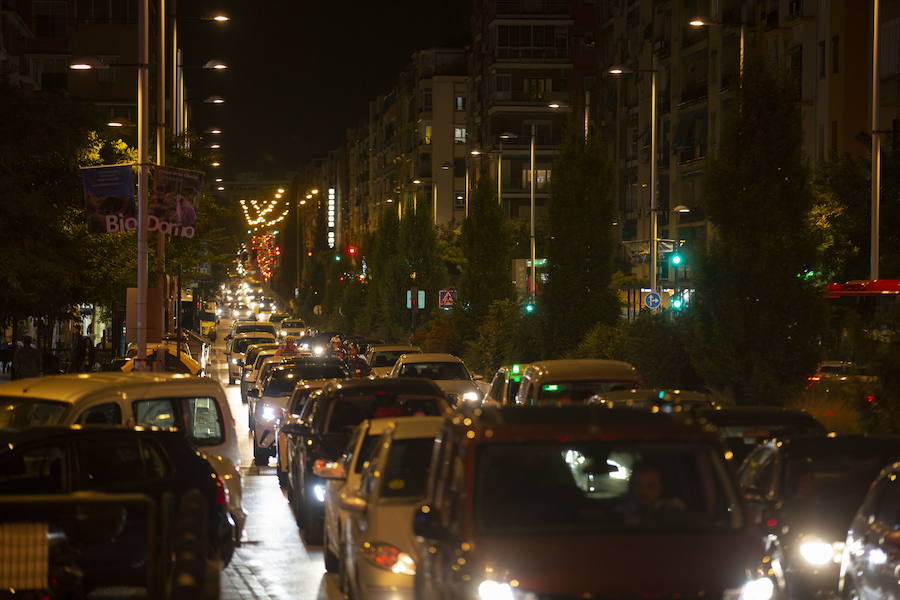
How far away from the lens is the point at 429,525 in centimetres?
811

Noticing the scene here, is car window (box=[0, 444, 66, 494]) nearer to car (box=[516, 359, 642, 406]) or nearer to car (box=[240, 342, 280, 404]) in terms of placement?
car (box=[516, 359, 642, 406])

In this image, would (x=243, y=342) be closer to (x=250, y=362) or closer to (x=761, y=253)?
(x=250, y=362)

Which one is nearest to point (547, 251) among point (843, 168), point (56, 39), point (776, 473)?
point (843, 168)

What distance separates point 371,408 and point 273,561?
9.79 ft

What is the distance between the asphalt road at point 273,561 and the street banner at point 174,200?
23.3ft

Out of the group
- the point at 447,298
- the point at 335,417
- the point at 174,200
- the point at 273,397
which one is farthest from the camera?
the point at 447,298

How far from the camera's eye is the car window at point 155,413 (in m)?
14.2

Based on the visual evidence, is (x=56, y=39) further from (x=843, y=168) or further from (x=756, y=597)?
(x=756, y=597)

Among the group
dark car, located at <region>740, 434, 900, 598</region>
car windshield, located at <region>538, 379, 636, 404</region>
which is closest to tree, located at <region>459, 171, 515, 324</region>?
car windshield, located at <region>538, 379, 636, 404</region>

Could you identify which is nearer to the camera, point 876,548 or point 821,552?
point 876,548

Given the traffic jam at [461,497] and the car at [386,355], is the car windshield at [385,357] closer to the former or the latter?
the car at [386,355]

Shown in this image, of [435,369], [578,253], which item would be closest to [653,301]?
[578,253]

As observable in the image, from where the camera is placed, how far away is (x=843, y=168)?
135ft

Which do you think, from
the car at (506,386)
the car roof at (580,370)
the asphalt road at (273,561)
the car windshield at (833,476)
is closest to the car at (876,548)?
the car windshield at (833,476)
